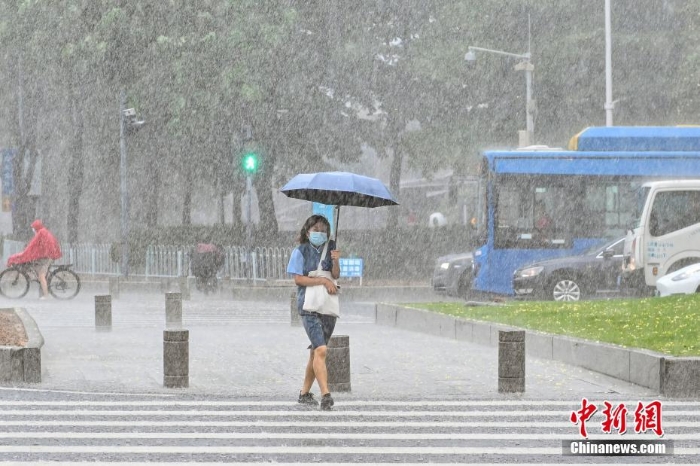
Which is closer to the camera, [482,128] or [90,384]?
[90,384]

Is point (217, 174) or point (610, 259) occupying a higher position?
point (217, 174)

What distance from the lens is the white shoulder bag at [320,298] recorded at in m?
12.0

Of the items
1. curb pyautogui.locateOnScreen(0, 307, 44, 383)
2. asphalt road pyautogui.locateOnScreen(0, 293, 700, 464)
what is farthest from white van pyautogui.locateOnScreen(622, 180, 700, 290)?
curb pyautogui.locateOnScreen(0, 307, 44, 383)

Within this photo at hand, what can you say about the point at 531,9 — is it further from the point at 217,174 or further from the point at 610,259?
the point at 610,259

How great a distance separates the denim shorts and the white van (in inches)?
588

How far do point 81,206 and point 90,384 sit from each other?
47.4 m

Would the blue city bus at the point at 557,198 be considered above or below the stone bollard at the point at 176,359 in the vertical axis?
above

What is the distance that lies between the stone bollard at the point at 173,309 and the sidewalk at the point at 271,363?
0.23 metres

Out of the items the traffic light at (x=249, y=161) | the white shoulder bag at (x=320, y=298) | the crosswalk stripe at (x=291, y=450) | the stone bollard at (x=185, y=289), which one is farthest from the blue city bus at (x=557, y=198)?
the crosswalk stripe at (x=291, y=450)

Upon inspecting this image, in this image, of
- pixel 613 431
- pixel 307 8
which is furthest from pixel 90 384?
pixel 307 8

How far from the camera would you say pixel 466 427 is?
10875mm

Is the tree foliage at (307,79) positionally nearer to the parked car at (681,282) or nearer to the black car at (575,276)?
the black car at (575,276)

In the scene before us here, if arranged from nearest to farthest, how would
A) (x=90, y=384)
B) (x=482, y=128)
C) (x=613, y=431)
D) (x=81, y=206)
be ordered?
(x=613, y=431) < (x=90, y=384) < (x=482, y=128) < (x=81, y=206)

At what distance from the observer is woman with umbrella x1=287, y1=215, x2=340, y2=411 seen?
1203 centimetres
